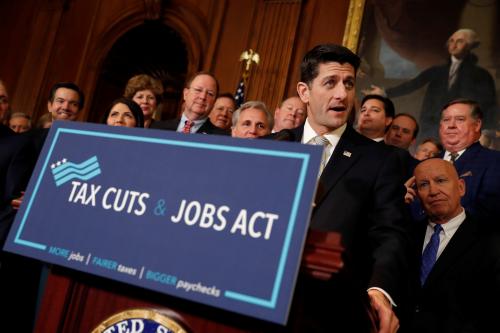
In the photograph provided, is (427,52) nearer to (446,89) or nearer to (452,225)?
(446,89)

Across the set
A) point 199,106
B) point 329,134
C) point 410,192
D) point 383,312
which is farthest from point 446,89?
point 383,312

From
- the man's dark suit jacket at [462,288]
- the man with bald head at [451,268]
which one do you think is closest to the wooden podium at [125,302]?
the man with bald head at [451,268]

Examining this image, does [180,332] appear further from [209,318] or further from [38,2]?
[38,2]

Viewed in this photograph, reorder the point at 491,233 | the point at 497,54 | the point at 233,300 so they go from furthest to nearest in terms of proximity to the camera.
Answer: the point at 497,54, the point at 491,233, the point at 233,300

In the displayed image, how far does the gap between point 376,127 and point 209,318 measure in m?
3.38

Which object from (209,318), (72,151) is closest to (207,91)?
(72,151)

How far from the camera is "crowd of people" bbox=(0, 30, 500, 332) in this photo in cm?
150

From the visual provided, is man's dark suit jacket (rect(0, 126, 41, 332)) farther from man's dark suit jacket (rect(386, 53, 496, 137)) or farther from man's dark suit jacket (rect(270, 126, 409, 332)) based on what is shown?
man's dark suit jacket (rect(386, 53, 496, 137))

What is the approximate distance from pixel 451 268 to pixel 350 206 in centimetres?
106

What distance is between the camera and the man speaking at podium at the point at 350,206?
1270 millimetres

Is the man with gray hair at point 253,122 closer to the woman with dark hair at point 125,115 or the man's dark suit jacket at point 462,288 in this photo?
the woman with dark hair at point 125,115

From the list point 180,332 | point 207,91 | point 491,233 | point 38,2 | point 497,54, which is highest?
point 38,2

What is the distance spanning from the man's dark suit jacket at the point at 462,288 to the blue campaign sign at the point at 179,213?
4.76ft

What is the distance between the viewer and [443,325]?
2.36 metres
